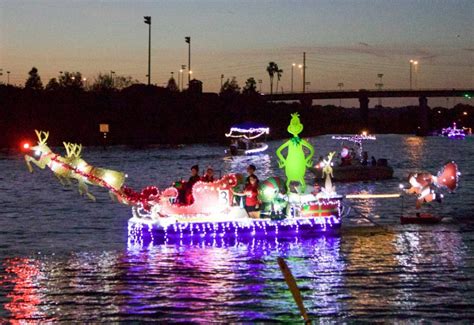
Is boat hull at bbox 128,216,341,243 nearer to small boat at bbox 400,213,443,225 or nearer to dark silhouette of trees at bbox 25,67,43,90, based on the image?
small boat at bbox 400,213,443,225

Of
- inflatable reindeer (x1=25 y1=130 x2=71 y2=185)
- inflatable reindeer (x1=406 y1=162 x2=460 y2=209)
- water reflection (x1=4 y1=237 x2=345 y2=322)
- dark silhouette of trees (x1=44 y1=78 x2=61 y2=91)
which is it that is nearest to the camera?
water reflection (x1=4 y1=237 x2=345 y2=322)

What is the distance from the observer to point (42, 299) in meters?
17.4

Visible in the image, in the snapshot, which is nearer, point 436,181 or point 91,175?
point 91,175

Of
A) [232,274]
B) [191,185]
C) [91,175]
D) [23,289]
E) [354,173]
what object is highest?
[91,175]

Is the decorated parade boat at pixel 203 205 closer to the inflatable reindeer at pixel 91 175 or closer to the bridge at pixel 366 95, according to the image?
the inflatable reindeer at pixel 91 175

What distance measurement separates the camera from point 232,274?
2002 centimetres

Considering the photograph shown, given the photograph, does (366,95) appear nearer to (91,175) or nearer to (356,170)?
(356,170)

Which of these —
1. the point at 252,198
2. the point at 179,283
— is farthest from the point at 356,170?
the point at 179,283

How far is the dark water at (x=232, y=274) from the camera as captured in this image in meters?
16.3

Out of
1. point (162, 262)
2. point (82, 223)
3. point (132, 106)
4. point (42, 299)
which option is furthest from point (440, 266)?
point (132, 106)

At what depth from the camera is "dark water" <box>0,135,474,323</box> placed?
16.3m

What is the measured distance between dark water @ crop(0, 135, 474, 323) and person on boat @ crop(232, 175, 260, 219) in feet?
2.63

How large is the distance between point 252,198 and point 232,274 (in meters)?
4.39

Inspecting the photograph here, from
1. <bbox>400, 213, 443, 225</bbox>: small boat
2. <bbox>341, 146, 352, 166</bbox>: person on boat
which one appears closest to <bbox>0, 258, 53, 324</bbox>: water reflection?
<bbox>400, 213, 443, 225</bbox>: small boat
